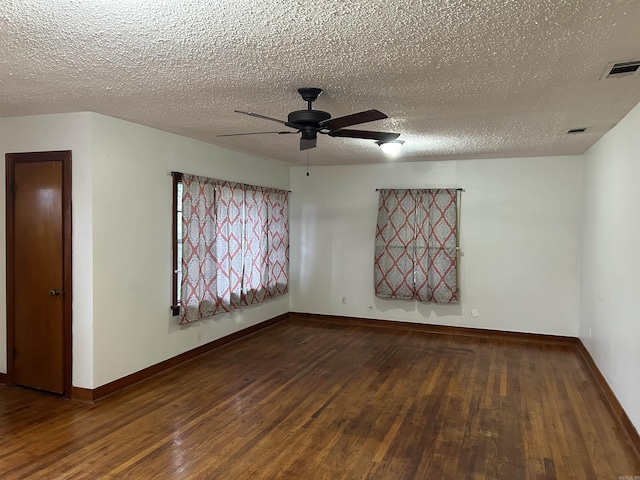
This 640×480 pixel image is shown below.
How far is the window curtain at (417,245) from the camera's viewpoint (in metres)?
6.34

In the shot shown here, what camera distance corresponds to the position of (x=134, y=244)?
4.28 meters

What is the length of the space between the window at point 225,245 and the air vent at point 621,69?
3796 millimetres

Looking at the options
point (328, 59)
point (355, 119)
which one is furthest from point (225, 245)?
point (328, 59)

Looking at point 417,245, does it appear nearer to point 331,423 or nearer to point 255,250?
point 255,250

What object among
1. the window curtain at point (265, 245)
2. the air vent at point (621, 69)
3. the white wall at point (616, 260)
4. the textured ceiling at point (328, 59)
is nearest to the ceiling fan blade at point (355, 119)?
the textured ceiling at point (328, 59)

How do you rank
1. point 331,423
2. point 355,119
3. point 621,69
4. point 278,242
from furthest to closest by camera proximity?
1. point 278,242
2. point 331,423
3. point 355,119
4. point 621,69

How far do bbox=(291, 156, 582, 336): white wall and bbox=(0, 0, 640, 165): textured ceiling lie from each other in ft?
6.21

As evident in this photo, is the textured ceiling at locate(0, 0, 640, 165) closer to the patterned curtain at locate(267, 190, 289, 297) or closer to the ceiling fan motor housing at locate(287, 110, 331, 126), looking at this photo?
the ceiling fan motor housing at locate(287, 110, 331, 126)

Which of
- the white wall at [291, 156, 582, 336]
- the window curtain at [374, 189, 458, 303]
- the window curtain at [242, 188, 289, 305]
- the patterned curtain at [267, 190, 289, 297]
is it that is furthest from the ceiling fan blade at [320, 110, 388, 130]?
the white wall at [291, 156, 582, 336]

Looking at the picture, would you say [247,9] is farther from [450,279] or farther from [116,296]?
[450,279]

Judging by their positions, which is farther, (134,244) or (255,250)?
(255,250)

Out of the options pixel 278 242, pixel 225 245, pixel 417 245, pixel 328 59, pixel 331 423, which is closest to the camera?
pixel 328 59

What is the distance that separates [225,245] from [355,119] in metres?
3.09

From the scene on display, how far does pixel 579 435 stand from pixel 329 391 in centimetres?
201
